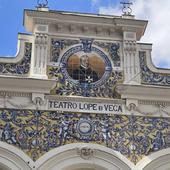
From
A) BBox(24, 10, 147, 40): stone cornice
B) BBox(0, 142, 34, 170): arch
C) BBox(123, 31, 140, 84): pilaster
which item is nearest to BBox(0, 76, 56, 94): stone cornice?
BBox(0, 142, 34, 170): arch

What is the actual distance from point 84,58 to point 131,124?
272 centimetres

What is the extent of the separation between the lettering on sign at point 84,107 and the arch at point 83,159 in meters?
1.15

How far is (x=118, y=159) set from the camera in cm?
1473

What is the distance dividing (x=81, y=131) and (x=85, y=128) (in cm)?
16

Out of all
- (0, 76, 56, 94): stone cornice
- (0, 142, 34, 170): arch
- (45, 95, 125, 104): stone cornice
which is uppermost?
(0, 76, 56, 94): stone cornice

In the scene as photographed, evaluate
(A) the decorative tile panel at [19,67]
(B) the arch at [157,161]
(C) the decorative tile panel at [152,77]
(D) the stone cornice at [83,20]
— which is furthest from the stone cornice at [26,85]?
(B) the arch at [157,161]

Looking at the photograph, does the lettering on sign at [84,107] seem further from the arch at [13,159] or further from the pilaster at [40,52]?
the arch at [13,159]

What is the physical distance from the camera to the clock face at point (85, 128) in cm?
1499

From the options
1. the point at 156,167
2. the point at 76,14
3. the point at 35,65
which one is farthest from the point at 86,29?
the point at 156,167

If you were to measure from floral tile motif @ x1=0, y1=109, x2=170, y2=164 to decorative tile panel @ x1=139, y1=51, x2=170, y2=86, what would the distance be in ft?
4.18

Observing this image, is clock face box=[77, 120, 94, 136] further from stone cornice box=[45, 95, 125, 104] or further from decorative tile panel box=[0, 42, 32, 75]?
decorative tile panel box=[0, 42, 32, 75]

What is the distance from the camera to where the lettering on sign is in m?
15.2

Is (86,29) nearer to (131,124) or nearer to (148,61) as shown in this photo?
(148,61)

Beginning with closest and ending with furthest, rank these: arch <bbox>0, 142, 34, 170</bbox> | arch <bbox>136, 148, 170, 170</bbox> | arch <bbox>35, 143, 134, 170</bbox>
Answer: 1. arch <bbox>0, 142, 34, 170</bbox>
2. arch <bbox>35, 143, 134, 170</bbox>
3. arch <bbox>136, 148, 170, 170</bbox>
